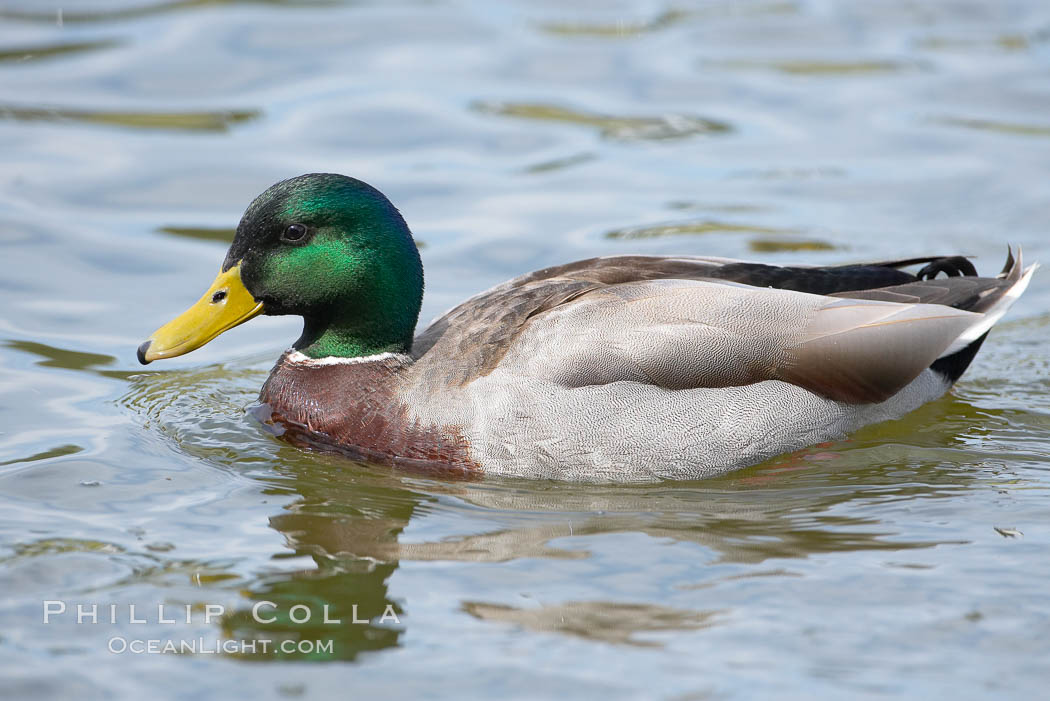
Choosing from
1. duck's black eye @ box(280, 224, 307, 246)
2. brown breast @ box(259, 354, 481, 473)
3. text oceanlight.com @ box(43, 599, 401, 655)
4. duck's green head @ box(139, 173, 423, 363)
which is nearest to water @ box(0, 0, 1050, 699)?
text oceanlight.com @ box(43, 599, 401, 655)

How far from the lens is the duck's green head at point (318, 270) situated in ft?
22.7

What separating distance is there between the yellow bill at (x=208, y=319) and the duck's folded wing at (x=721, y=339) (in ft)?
4.42

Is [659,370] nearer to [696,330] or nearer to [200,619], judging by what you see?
[696,330]

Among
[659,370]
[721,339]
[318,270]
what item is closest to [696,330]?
[721,339]

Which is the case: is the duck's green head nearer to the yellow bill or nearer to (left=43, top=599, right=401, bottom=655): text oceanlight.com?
the yellow bill

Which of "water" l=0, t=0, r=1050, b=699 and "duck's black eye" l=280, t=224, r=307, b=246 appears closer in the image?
"water" l=0, t=0, r=1050, b=699

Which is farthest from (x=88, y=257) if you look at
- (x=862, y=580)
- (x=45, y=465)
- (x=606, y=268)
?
(x=862, y=580)

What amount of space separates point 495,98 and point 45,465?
714cm

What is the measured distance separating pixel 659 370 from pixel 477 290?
308cm

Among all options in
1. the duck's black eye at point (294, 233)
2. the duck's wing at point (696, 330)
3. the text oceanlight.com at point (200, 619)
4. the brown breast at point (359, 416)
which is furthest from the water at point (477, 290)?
the duck's black eye at point (294, 233)

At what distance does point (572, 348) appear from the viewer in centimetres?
666

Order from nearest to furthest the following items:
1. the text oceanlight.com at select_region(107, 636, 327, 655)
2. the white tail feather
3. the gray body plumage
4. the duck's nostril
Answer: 1. the text oceanlight.com at select_region(107, 636, 327, 655)
2. the gray body plumage
3. the duck's nostril
4. the white tail feather

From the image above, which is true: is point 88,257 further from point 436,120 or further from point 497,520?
point 497,520

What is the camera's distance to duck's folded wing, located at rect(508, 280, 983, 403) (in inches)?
262
